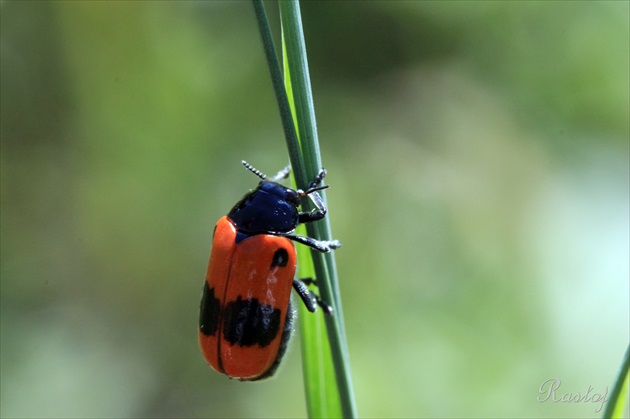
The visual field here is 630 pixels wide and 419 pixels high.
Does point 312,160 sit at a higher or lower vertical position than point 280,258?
higher

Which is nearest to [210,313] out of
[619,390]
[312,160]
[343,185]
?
[312,160]

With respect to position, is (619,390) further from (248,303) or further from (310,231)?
(248,303)

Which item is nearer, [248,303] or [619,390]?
[619,390]

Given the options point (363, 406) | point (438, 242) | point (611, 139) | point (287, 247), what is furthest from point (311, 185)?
point (611, 139)

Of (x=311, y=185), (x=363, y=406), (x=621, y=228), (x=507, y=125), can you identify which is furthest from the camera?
(x=507, y=125)

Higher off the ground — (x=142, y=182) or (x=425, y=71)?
(x=425, y=71)

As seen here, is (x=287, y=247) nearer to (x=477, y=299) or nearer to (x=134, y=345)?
(x=477, y=299)

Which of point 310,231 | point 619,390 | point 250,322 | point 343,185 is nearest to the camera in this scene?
point 619,390
